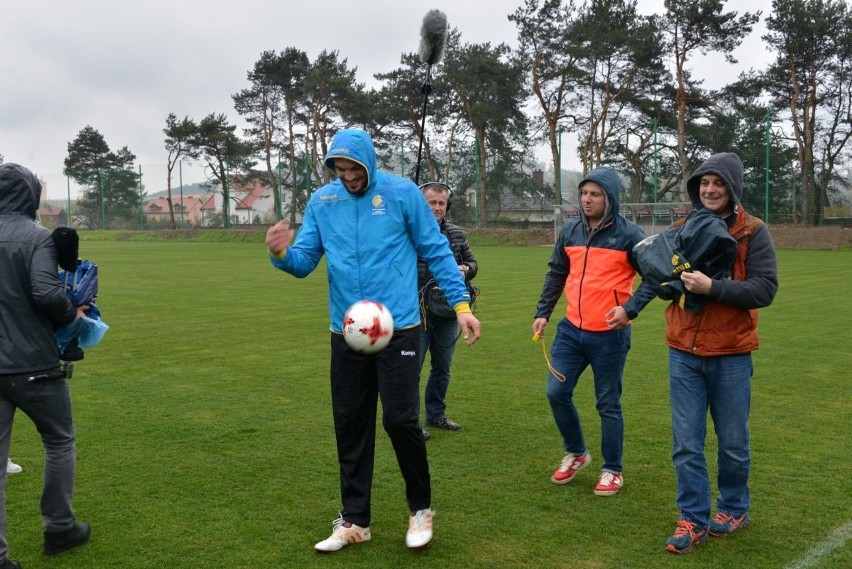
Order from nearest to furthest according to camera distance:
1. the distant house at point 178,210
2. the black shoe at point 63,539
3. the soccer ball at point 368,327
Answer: the soccer ball at point 368,327 < the black shoe at point 63,539 < the distant house at point 178,210

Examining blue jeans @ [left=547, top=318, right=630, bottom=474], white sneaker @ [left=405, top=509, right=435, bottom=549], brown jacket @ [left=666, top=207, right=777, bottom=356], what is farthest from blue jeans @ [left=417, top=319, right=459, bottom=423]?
brown jacket @ [left=666, top=207, right=777, bottom=356]

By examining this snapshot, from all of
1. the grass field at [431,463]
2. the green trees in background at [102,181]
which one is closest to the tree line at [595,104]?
the green trees in background at [102,181]

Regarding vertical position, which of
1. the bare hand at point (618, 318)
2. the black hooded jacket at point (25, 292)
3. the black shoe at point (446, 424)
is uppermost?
the black hooded jacket at point (25, 292)

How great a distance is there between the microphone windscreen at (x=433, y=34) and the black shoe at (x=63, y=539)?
12.8 feet

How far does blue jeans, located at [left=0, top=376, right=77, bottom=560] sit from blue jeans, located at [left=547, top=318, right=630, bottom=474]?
2.85 meters

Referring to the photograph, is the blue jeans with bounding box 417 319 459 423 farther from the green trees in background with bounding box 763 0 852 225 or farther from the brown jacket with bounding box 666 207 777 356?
the green trees in background with bounding box 763 0 852 225

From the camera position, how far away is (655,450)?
5949 mm

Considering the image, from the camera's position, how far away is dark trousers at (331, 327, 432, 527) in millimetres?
4262

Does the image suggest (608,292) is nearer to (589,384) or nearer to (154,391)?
(589,384)

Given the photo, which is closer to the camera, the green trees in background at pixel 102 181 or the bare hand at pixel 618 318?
the bare hand at pixel 618 318

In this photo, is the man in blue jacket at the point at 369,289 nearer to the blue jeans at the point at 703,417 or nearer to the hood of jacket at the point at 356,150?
the hood of jacket at the point at 356,150

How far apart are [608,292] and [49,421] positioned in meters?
3.26

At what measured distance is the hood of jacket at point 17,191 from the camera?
4.12 metres

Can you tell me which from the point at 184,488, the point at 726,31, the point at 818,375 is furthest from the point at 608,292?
the point at 726,31
